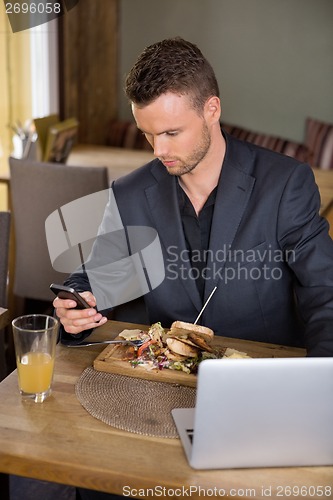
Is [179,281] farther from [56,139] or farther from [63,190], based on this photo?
[56,139]

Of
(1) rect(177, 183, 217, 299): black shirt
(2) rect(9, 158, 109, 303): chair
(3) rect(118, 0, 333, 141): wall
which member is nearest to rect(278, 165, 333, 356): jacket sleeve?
(1) rect(177, 183, 217, 299): black shirt

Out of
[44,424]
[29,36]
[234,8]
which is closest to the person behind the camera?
[44,424]

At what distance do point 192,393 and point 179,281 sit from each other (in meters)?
0.53

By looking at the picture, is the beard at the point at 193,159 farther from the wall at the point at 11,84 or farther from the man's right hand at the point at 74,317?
the wall at the point at 11,84

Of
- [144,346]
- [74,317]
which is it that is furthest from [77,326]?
[144,346]

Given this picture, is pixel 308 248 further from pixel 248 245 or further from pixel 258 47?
pixel 258 47

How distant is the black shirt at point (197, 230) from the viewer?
192 cm

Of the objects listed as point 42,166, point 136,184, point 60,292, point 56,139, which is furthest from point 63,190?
point 60,292

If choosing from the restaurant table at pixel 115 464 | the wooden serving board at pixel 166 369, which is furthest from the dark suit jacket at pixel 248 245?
the restaurant table at pixel 115 464

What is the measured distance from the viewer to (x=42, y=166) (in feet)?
9.57

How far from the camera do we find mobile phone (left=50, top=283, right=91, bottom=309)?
150 cm

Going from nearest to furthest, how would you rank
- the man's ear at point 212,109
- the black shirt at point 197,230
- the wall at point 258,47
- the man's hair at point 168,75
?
the man's hair at point 168,75 → the man's ear at point 212,109 → the black shirt at point 197,230 → the wall at point 258,47

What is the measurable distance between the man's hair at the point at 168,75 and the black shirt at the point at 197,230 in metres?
0.30

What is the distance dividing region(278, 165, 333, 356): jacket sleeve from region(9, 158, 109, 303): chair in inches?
48.2
